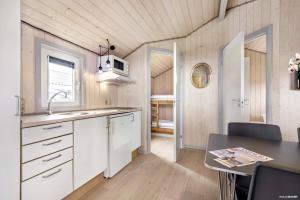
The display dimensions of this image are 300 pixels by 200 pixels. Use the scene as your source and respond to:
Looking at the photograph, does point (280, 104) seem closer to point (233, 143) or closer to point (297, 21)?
point (297, 21)

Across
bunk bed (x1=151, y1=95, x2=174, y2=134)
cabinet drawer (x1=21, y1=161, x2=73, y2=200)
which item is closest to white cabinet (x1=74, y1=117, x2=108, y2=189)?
cabinet drawer (x1=21, y1=161, x2=73, y2=200)

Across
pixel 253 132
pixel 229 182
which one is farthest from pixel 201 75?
pixel 229 182

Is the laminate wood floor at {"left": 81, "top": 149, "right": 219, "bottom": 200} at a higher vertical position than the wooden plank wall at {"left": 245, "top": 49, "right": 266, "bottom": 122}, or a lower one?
lower

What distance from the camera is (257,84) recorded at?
443 centimetres

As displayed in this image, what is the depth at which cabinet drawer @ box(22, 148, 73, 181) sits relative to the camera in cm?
124

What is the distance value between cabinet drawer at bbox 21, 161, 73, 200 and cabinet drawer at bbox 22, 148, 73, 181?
4 cm

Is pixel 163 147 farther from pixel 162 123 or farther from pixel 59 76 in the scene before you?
pixel 59 76

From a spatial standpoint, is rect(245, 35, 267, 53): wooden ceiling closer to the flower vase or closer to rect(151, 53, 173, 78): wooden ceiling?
rect(151, 53, 173, 78): wooden ceiling

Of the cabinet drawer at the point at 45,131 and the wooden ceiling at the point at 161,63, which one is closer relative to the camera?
the cabinet drawer at the point at 45,131

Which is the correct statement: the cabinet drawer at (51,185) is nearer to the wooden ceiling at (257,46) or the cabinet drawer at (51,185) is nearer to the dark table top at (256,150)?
the dark table top at (256,150)

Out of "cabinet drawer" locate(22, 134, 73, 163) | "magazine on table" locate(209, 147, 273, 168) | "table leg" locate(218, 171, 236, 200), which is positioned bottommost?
"table leg" locate(218, 171, 236, 200)

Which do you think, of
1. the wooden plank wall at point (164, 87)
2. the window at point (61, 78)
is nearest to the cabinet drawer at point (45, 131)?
the window at point (61, 78)

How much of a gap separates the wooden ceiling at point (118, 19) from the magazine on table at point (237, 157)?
2.04 m

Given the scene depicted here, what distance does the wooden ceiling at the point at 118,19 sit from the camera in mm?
1799
